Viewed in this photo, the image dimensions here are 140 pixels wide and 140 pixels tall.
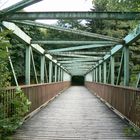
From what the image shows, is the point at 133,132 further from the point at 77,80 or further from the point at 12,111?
the point at 77,80

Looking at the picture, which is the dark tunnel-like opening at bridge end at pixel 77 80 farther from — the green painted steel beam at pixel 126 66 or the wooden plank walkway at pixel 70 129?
the wooden plank walkway at pixel 70 129

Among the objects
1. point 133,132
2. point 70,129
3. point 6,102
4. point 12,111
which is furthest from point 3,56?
point 133,132

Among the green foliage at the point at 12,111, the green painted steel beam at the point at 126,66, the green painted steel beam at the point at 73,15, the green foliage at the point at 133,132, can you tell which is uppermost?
the green painted steel beam at the point at 73,15

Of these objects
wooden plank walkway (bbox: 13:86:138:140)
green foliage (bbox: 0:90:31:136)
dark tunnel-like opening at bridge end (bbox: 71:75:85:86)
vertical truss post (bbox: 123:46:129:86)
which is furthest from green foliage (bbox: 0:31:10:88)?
dark tunnel-like opening at bridge end (bbox: 71:75:85:86)

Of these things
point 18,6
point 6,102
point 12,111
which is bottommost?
point 12,111

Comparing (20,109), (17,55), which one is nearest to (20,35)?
(20,109)

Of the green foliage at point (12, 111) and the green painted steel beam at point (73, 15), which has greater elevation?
the green painted steel beam at point (73, 15)

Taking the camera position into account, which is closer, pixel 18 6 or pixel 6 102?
pixel 6 102

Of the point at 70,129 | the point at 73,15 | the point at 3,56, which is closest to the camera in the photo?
the point at 3,56

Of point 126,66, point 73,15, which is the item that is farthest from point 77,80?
point 73,15

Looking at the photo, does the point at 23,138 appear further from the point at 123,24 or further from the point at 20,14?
the point at 123,24

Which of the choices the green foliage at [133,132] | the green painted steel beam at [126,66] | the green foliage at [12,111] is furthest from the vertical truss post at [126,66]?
the green foliage at [12,111]

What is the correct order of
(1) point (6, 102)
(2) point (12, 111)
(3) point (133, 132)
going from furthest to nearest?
(2) point (12, 111) < (3) point (133, 132) < (1) point (6, 102)

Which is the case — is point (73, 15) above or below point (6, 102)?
above
